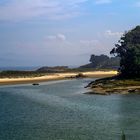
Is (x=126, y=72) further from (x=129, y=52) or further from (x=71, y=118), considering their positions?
(x=71, y=118)

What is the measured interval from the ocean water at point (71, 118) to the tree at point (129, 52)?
25107 mm

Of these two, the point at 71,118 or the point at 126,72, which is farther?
the point at 126,72

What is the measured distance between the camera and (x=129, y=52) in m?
106

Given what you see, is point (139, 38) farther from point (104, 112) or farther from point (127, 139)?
point (127, 139)

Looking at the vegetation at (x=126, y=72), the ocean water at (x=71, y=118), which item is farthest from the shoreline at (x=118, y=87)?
the ocean water at (x=71, y=118)

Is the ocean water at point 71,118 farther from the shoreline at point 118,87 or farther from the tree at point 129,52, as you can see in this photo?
the tree at point 129,52

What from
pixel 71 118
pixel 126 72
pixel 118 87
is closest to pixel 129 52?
pixel 126 72

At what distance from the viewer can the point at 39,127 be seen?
46.6 meters

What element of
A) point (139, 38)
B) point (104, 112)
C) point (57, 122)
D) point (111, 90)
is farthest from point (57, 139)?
point (139, 38)

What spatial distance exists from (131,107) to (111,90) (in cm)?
2342

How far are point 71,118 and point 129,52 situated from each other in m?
56.3

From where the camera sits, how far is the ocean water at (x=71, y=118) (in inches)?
1668

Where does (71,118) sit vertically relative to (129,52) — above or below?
below

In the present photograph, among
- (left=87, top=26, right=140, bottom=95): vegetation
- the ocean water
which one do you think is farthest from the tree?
the ocean water
